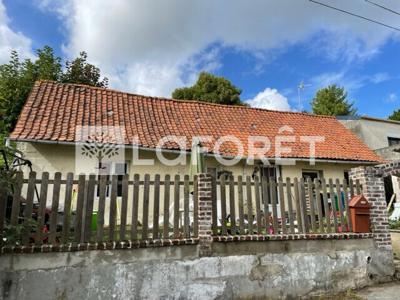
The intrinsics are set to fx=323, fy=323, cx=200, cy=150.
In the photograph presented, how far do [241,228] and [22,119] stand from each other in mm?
7939

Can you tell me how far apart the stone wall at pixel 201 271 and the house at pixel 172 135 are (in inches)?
220

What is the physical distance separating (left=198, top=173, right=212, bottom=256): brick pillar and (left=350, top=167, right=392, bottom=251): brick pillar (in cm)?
342

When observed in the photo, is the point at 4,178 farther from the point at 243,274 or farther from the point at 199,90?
the point at 199,90

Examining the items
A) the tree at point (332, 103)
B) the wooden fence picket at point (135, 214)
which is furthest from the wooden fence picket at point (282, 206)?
the tree at point (332, 103)

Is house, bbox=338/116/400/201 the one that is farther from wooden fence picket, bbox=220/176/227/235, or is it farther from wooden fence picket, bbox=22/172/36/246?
wooden fence picket, bbox=22/172/36/246

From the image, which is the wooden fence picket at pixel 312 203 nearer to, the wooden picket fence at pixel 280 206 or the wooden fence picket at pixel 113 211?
the wooden picket fence at pixel 280 206

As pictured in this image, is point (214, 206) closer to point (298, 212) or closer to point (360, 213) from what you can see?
point (298, 212)

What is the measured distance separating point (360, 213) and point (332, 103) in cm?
2921

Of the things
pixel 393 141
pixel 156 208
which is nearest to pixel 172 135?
pixel 156 208

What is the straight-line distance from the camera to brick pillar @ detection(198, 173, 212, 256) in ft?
16.9

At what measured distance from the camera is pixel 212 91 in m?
27.1

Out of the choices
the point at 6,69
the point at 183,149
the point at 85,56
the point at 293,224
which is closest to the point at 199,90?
the point at 85,56

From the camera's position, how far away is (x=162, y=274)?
15.9 ft

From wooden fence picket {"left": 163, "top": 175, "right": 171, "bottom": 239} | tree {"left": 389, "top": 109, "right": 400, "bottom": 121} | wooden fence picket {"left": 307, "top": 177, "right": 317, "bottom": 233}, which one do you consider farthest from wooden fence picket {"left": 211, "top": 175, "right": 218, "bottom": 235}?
tree {"left": 389, "top": 109, "right": 400, "bottom": 121}
